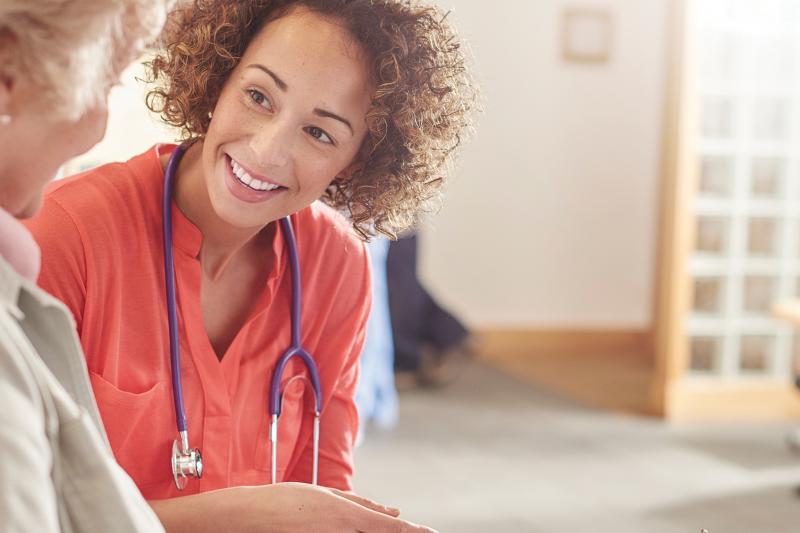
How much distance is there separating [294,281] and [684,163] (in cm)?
297

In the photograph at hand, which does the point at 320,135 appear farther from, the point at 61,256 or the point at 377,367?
the point at 377,367

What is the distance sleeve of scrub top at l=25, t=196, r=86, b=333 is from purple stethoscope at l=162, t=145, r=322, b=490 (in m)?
0.11

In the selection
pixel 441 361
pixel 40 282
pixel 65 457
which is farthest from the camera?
pixel 441 361

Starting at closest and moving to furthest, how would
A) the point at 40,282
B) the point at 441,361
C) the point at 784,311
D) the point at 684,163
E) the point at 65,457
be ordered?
the point at 65,457
the point at 40,282
the point at 784,311
the point at 684,163
the point at 441,361

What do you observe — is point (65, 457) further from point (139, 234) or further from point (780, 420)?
point (780, 420)

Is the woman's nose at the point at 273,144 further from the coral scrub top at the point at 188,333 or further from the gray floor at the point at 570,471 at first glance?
the gray floor at the point at 570,471

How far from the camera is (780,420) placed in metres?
4.30

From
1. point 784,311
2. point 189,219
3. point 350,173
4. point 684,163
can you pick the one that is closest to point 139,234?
point 189,219

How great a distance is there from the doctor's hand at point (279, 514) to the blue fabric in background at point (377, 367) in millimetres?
2503

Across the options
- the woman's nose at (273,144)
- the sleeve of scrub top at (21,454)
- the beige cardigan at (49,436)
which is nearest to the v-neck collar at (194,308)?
the woman's nose at (273,144)

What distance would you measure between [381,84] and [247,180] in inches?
8.6

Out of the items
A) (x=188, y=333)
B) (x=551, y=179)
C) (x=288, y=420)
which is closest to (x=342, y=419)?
(x=288, y=420)

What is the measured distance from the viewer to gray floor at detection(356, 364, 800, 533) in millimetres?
3082

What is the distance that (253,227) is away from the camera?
145cm
